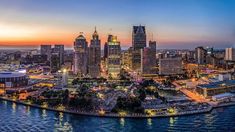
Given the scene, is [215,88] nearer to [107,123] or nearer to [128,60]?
[107,123]

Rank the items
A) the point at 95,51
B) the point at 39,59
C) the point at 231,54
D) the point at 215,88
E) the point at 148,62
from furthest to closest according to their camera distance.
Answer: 1. the point at 39,59
2. the point at 231,54
3. the point at 95,51
4. the point at 148,62
5. the point at 215,88

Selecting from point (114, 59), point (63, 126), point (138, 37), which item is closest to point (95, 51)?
point (114, 59)

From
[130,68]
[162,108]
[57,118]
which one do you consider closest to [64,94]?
[57,118]

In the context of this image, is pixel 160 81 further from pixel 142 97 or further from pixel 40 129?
pixel 40 129

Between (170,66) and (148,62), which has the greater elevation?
(148,62)

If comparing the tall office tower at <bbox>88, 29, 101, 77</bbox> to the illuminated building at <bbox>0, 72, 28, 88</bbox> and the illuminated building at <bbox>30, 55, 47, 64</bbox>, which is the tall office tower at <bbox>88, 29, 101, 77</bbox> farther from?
the illuminated building at <bbox>30, 55, 47, 64</bbox>

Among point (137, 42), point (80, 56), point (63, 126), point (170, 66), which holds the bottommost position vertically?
point (63, 126)

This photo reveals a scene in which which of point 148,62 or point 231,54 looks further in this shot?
point 231,54
